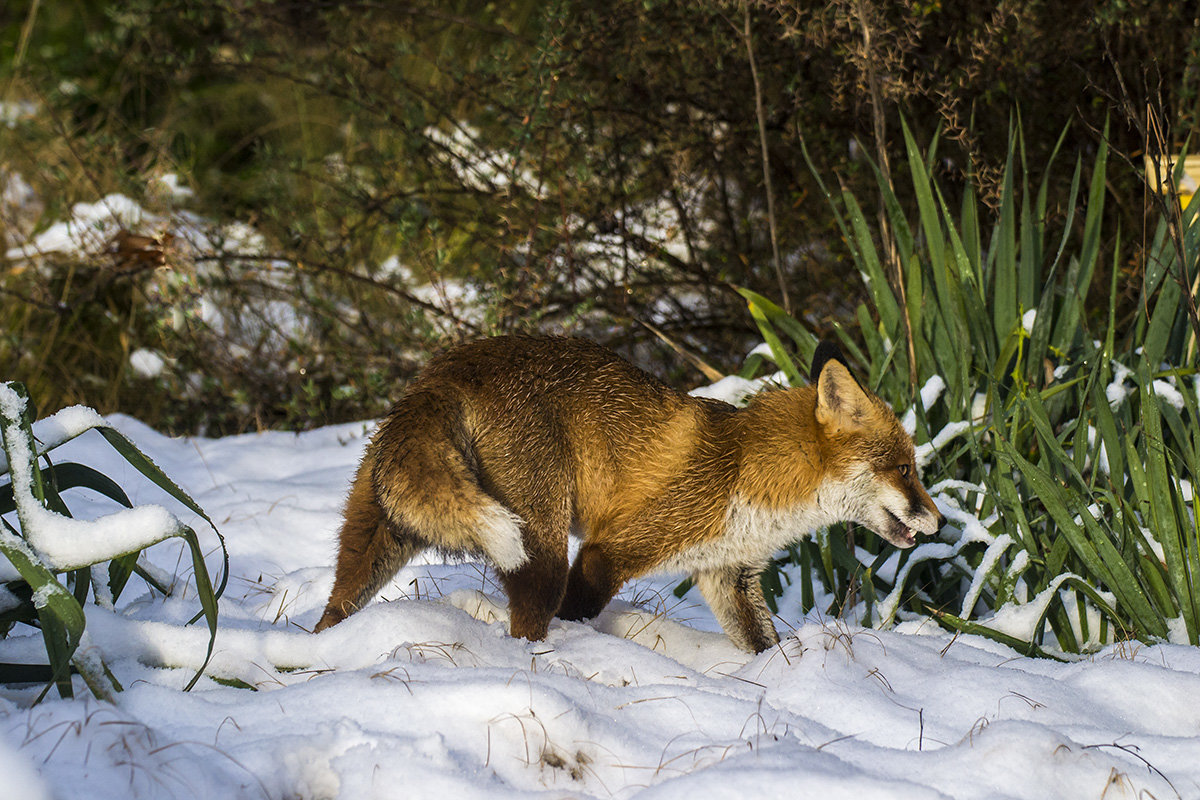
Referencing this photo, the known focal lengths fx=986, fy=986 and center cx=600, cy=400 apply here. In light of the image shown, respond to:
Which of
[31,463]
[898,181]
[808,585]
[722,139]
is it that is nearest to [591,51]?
[722,139]

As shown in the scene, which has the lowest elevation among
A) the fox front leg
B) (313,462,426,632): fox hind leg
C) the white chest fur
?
the fox front leg

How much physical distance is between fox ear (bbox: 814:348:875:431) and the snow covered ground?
80 cm

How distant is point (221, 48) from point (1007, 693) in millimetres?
7291

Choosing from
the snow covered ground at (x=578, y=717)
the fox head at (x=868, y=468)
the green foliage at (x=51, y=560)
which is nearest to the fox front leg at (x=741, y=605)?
the snow covered ground at (x=578, y=717)

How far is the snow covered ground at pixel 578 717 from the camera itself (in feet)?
6.60

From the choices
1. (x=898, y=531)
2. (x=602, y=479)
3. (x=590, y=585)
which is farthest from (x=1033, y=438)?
(x=590, y=585)

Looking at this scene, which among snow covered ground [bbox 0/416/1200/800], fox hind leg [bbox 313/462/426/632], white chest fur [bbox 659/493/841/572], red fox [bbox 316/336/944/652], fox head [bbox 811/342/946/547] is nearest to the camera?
snow covered ground [bbox 0/416/1200/800]

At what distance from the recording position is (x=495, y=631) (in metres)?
3.08

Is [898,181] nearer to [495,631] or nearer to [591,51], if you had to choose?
[591,51]

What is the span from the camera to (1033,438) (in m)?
4.11

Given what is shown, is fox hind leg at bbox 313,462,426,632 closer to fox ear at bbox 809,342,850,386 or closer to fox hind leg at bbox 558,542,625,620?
fox hind leg at bbox 558,542,625,620

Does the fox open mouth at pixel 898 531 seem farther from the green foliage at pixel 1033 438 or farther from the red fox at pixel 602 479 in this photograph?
the green foliage at pixel 1033 438

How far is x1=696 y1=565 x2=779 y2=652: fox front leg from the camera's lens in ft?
11.7

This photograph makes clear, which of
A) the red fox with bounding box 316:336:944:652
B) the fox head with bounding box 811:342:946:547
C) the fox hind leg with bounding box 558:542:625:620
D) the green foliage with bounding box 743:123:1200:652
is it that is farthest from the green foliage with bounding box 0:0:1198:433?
the fox hind leg with bounding box 558:542:625:620
